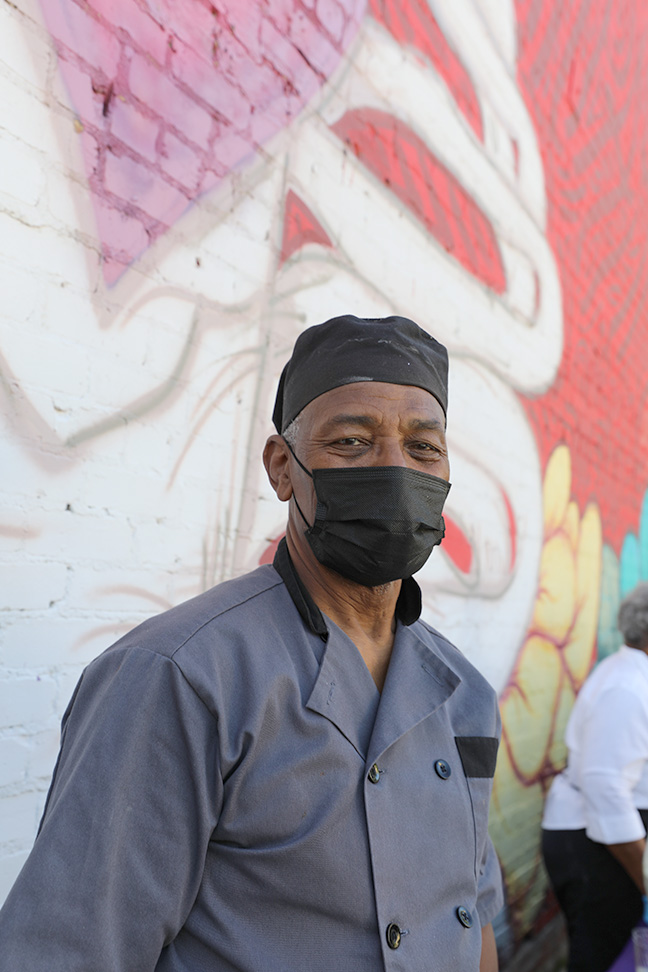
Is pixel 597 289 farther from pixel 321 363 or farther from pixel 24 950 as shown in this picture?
pixel 24 950

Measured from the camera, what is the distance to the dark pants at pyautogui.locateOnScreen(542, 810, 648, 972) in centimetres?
290

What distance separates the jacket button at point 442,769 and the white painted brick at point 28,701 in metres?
0.93

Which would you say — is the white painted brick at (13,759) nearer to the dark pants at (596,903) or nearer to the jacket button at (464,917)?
the jacket button at (464,917)

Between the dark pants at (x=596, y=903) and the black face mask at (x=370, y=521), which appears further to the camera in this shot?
the dark pants at (x=596, y=903)

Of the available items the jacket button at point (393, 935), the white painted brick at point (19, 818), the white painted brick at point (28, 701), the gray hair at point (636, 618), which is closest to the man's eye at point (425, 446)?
the jacket button at point (393, 935)

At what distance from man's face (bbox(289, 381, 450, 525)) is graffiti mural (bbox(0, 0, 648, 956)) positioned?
686 mm

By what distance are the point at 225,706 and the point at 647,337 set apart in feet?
19.9

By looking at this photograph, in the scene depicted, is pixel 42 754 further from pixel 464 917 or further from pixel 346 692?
pixel 464 917

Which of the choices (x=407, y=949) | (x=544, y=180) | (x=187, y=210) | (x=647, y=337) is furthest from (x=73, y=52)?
(x=647, y=337)

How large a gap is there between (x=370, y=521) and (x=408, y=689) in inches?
11.7

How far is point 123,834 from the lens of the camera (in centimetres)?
95

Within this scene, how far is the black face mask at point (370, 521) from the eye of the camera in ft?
4.31

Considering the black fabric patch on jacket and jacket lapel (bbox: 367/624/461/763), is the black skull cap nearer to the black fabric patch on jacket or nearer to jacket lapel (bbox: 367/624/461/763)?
jacket lapel (bbox: 367/624/461/763)

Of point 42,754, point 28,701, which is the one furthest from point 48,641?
point 42,754
